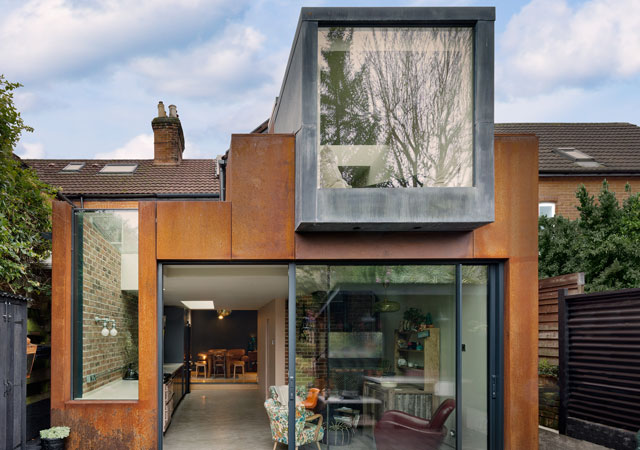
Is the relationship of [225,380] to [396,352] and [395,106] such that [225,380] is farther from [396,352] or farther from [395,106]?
[395,106]

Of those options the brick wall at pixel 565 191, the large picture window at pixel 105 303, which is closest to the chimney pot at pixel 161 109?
the large picture window at pixel 105 303

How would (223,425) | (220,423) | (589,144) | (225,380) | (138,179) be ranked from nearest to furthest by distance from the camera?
(223,425), (220,423), (138,179), (589,144), (225,380)

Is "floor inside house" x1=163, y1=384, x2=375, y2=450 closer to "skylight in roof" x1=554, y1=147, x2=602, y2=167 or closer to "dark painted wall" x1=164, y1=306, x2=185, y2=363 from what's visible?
"dark painted wall" x1=164, y1=306, x2=185, y2=363

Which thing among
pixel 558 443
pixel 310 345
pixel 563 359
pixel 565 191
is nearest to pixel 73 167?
pixel 310 345

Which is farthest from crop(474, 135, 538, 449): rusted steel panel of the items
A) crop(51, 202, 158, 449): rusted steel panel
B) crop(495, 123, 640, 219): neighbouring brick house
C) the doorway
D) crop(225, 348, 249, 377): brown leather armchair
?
crop(225, 348, 249, 377): brown leather armchair

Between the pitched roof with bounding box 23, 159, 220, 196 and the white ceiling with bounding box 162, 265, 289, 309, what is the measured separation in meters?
5.34

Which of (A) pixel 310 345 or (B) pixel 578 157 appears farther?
(B) pixel 578 157

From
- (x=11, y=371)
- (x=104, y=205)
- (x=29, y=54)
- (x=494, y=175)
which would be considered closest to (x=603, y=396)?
(x=494, y=175)

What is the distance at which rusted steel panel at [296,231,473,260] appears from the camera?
6477mm

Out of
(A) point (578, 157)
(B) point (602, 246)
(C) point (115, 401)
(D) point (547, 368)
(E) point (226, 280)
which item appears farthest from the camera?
(A) point (578, 157)

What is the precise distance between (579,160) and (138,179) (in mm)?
12313

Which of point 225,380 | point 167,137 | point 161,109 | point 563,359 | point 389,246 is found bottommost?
point 225,380

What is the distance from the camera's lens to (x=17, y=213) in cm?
813

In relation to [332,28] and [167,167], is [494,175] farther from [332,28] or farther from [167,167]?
[167,167]
